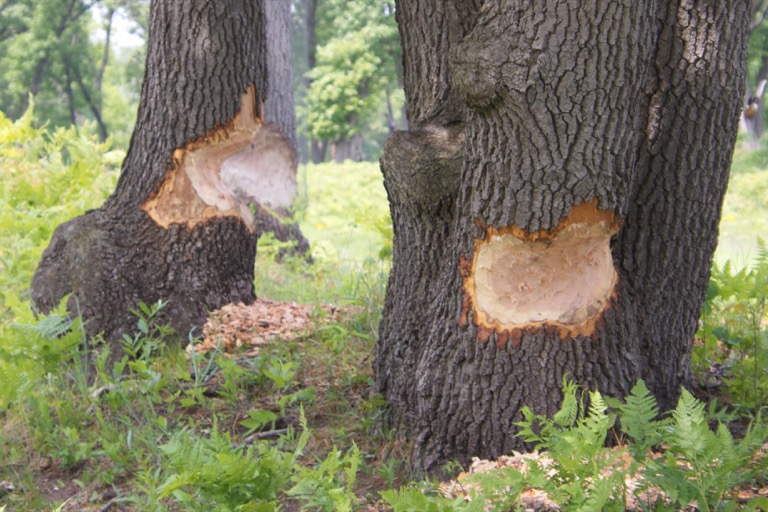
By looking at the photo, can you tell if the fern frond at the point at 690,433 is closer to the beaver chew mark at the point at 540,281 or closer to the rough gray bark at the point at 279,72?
the beaver chew mark at the point at 540,281

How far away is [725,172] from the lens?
316 cm

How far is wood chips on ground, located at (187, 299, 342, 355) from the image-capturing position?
448 cm

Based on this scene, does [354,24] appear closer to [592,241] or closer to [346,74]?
[346,74]

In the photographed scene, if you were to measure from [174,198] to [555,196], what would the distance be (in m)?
2.69

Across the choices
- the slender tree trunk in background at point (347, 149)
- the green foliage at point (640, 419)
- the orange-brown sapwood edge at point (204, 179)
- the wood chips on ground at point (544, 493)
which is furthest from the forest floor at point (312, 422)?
the slender tree trunk in background at point (347, 149)

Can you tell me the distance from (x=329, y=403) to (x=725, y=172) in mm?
2174

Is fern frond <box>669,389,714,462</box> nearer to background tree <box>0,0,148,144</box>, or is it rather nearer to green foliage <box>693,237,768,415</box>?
green foliage <box>693,237,768,415</box>

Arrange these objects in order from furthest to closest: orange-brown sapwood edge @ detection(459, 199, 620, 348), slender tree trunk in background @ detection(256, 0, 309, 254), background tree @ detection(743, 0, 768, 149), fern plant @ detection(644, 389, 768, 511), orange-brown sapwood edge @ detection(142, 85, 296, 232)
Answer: background tree @ detection(743, 0, 768, 149)
slender tree trunk in background @ detection(256, 0, 309, 254)
orange-brown sapwood edge @ detection(142, 85, 296, 232)
orange-brown sapwood edge @ detection(459, 199, 620, 348)
fern plant @ detection(644, 389, 768, 511)

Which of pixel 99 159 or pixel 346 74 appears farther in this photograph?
pixel 346 74

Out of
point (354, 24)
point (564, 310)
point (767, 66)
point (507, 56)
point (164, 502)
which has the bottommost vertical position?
point (164, 502)

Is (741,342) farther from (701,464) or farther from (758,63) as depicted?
(758,63)

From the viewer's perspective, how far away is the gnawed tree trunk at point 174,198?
4516 mm

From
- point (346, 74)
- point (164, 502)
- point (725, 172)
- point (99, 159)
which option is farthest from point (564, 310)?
point (346, 74)

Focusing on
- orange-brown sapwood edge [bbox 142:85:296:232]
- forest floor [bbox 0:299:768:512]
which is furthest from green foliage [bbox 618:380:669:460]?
orange-brown sapwood edge [bbox 142:85:296:232]
